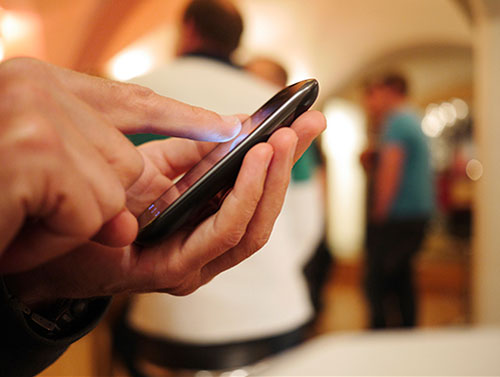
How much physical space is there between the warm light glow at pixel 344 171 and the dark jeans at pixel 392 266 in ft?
6.51

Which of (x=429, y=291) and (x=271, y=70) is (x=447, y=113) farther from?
(x=271, y=70)

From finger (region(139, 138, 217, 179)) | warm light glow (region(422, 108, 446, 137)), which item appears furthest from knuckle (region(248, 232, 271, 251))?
warm light glow (region(422, 108, 446, 137))

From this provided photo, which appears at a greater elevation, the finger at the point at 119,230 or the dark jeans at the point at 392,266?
the finger at the point at 119,230

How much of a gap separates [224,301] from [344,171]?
10.5ft

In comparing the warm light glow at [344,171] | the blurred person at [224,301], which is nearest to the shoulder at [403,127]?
the blurred person at [224,301]

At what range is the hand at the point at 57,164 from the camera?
15cm

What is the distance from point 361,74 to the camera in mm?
3510

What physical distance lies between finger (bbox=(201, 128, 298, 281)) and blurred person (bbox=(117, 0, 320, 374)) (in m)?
0.29

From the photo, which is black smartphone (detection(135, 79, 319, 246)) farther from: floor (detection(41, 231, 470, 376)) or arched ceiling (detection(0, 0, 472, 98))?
arched ceiling (detection(0, 0, 472, 98))

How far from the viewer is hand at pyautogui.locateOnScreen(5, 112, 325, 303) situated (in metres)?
0.24

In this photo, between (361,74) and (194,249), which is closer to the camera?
(194,249)

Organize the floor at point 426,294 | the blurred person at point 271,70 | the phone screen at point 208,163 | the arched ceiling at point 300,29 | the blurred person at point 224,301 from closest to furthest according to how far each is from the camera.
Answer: the phone screen at point 208,163 < the blurred person at point 224,301 < the blurred person at point 271,70 < the floor at point 426,294 < the arched ceiling at point 300,29

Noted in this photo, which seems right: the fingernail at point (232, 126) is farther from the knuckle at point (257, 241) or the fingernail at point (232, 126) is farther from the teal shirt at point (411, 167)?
the teal shirt at point (411, 167)

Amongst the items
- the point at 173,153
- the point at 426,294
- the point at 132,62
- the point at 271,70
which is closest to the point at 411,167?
the point at 271,70
